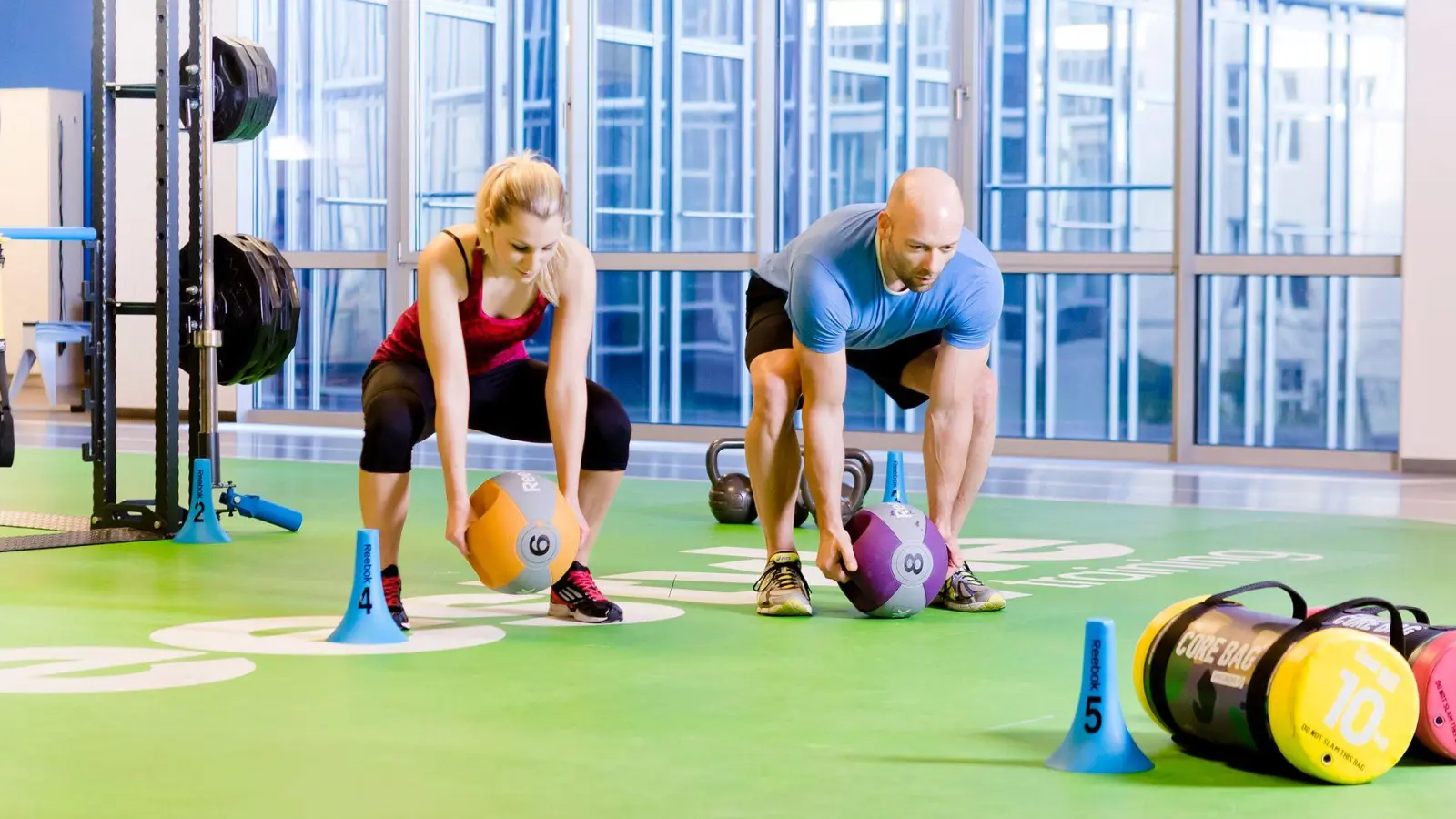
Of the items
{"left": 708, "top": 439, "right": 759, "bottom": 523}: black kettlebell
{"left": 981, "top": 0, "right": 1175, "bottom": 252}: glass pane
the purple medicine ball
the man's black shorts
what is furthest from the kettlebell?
{"left": 981, "top": 0, "right": 1175, "bottom": 252}: glass pane

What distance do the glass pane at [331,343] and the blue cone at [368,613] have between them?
7.57 m

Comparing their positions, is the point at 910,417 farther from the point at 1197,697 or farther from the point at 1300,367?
the point at 1197,697

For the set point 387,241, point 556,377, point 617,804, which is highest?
point 387,241

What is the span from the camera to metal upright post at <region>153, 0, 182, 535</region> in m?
4.75

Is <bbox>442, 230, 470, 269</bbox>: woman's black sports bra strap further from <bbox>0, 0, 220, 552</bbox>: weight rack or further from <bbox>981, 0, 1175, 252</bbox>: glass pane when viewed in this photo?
<bbox>981, 0, 1175, 252</bbox>: glass pane

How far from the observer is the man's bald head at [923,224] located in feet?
10.6

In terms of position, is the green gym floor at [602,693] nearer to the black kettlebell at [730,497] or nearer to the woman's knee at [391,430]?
the woman's knee at [391,430]

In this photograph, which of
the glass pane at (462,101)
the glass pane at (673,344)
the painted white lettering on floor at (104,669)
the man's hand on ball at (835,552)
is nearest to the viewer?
the painted white lettering on floor at (104,669)

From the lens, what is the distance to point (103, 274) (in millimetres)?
4855

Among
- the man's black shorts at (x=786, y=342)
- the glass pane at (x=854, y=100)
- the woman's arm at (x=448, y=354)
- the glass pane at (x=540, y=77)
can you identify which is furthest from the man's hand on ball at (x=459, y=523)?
the glass pane at (x=540, y=77)

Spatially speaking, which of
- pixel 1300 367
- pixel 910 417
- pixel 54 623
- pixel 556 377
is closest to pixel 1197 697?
pixel 556 377

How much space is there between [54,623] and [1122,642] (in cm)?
203

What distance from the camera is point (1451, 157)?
726 centimetres

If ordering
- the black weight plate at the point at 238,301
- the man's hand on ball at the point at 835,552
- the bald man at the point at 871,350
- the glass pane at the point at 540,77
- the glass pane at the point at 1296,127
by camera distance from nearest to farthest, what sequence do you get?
1. the bald man at the point at 871,350
2. the man's hand on ball at the point at 835,552
3. the black weight plate at the point at 238,301
4. the glass pane at the point at 1296,127
5. the glass pane at the point at 540,77
